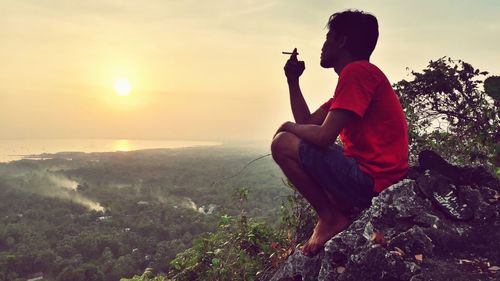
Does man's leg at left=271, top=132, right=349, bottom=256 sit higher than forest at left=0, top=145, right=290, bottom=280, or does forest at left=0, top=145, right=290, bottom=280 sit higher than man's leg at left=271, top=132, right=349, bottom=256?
man's leg at left=271, top=132, right=349, bottom=256

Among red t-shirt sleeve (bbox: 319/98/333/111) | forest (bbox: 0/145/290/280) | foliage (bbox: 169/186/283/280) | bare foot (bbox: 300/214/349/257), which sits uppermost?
red t-shirt sleeve (bbox: 319/98/333/111)

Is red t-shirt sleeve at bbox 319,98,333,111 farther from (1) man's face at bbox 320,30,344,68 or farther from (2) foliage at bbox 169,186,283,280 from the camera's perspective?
(2) foliage at bbox 169,186,283,280

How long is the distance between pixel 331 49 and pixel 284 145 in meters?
0.91

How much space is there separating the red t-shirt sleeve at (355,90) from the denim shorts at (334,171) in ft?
1.36

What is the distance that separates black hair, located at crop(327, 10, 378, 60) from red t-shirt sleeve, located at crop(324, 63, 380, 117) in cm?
42

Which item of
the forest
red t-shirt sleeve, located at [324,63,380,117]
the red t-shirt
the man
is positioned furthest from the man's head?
the forest

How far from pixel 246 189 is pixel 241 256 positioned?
53.3 inches

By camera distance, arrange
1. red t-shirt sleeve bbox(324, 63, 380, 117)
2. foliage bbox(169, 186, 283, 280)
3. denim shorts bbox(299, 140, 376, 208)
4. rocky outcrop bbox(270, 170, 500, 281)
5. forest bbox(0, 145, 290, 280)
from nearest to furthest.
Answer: rocky outcrop bbox(270, 170, 500, 281), red t-shirt sleeve bbox(324, 63, 380, 117), denim shorts bbox(299, 140, 376, 208), foliage bbox(169, 186, 283, 280), forest bbox(0, 145, 290, 280)

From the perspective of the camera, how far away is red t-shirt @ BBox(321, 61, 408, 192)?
2.88 m

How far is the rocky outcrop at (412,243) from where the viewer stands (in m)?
2.60

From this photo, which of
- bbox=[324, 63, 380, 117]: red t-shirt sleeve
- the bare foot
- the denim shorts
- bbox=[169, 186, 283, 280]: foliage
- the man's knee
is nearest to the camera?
bbox=[324, 63, 380, 117]: red t-shirt sleeve

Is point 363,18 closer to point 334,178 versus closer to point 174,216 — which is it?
point 334,178

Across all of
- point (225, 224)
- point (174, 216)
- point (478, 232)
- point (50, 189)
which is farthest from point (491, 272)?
point (50, 189)

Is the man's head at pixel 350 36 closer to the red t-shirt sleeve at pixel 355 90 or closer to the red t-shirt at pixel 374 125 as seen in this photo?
the red t-shirt at pixel 374 125
